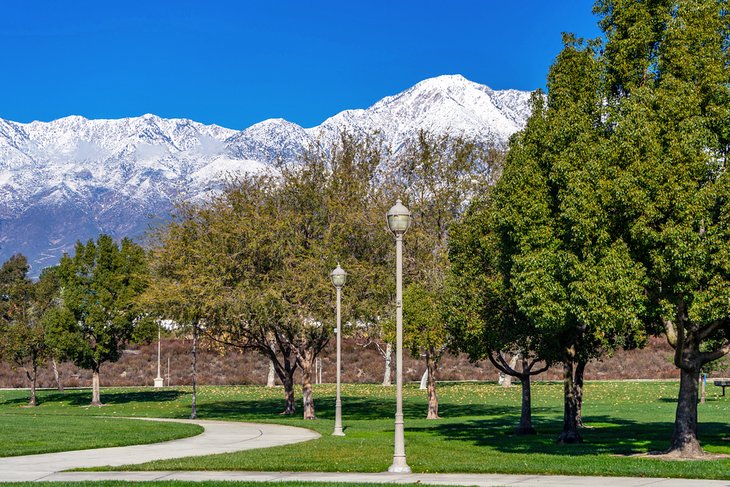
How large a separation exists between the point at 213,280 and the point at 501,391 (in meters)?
29.6

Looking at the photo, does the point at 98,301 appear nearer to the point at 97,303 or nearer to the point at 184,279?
the point at 97,303

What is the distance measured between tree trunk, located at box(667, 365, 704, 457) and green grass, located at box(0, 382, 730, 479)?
1442mm

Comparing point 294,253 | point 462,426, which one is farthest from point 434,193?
point 462,426

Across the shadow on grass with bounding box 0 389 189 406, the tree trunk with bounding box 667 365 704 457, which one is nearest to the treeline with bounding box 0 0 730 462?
the tree trunk with bounding box 667 365 704 457

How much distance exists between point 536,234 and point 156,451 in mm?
12292

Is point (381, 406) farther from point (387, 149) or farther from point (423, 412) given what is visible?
point (387, 149)

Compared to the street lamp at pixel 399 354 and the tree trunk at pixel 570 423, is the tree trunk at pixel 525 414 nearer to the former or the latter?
the tree trunk at pixel 570 423

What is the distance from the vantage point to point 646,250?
23.5 meters

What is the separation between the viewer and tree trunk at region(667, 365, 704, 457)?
24562 millimetres

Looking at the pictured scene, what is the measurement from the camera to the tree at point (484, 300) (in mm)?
30344

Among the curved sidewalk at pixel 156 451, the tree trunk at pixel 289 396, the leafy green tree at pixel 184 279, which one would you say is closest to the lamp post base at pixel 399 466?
the curved sidewalk at pixel 156 451

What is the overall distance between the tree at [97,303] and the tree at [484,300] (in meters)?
30.2

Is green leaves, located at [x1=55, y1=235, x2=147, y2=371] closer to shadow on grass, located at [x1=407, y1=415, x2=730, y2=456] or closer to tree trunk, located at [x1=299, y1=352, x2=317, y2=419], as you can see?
tree trunk, located at [x1=299, y1=352, x2=317, y2=419]

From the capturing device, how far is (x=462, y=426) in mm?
39031
